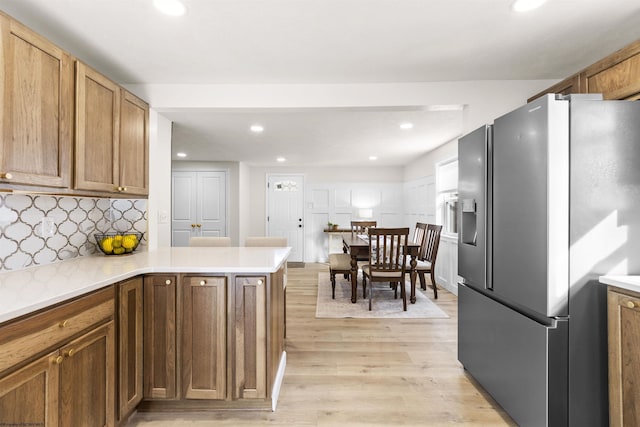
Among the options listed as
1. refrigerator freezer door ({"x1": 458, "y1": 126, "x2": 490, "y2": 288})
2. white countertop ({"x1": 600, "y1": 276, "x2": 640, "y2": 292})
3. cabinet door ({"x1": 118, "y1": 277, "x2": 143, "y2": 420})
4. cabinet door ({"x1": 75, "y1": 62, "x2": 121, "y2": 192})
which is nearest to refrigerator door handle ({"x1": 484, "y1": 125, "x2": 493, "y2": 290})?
refrigerator freezer door ({"x1": 458, "y1": 126, "x2": 490, "y2": 288})

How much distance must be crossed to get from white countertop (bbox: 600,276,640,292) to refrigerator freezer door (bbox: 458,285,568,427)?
27cm

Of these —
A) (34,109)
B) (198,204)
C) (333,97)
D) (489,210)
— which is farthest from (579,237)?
(198,204)

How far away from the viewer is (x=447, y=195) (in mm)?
4738

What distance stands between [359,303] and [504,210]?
2.58m

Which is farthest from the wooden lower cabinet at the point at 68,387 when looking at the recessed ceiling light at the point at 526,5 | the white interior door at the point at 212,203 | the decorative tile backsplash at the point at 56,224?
the white interior door at the point at 212,203

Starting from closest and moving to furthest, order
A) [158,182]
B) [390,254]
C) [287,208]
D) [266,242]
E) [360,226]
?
[158,182], [266,242], [390,254], [360,226], [287,208]

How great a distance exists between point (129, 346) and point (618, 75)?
3.16 meters

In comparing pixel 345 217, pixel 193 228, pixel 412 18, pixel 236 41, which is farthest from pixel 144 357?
pixel 345 217

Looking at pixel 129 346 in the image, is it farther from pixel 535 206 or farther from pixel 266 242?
pixel 535 206

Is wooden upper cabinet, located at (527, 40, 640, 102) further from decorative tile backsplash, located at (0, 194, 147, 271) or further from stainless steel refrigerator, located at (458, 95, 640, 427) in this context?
decorative tile backsplash, located at (0, 194, 147, 271)

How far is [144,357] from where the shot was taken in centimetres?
178

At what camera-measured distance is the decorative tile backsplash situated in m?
1.70

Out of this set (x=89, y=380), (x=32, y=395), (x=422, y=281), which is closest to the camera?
(x=32, y=395)

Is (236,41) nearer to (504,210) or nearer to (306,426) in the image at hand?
(504,210)
